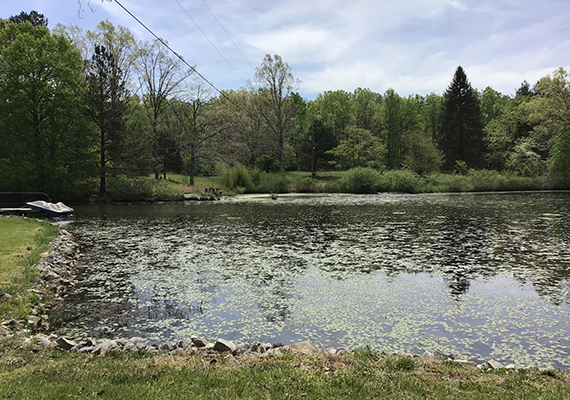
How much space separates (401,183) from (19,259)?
39147 millimetres

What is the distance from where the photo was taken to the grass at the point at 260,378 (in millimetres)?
3619

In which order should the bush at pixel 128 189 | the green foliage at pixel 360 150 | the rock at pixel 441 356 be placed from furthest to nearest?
the green foliage at pixel 360 150 < the bush at pixel 128 189 < the rock at pixel 441 356

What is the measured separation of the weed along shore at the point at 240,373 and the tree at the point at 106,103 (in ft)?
93.3

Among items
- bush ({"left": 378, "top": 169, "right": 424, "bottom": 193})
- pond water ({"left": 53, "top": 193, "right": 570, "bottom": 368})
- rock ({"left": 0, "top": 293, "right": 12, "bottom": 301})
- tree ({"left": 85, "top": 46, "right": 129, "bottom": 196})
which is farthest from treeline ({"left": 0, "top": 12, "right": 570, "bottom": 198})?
rock ({"left": 0, "top": 293, "right": 12, "bottom": 301})

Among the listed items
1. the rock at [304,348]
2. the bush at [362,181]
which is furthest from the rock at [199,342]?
the bush at [362,181]

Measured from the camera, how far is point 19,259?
30.5 feet

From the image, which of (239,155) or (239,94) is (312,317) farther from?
(239,94)

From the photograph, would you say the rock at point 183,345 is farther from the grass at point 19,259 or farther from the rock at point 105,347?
the grass at point 19,259

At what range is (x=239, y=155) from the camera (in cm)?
5338

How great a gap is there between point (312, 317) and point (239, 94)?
59.3m

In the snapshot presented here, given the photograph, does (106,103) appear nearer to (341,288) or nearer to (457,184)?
(341,288)

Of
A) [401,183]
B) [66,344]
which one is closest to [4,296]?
[66,344]

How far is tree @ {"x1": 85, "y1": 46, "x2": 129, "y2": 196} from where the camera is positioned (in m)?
30.7

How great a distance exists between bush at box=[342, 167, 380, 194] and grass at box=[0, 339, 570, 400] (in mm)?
38476
